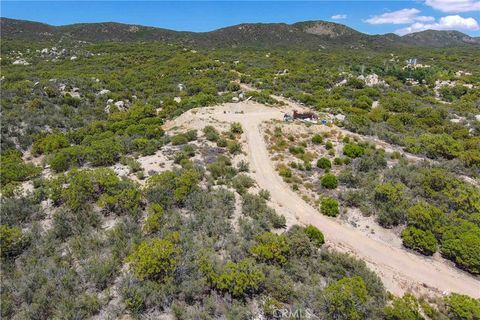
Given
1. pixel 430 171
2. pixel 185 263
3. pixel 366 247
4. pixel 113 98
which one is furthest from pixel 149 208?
pixel 113 98

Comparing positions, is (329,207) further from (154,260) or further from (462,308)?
(154,260)

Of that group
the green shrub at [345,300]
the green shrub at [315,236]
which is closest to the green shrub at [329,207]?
the green shrub at [315,236]

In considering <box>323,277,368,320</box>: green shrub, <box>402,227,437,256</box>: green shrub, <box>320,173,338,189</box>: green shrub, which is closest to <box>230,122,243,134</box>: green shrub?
<box>320,173,338,189</box>: green shrub

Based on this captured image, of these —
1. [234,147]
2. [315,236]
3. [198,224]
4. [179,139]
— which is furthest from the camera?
[179,139]

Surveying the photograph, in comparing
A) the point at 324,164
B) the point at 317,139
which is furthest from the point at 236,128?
the point at 324,164

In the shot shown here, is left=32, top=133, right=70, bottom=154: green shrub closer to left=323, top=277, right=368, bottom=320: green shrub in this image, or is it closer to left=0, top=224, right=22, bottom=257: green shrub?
left=0, top=224, right=22, bottom=257: green shrub

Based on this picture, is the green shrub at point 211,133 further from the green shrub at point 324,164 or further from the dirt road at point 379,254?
the green shrub at point 324,164
